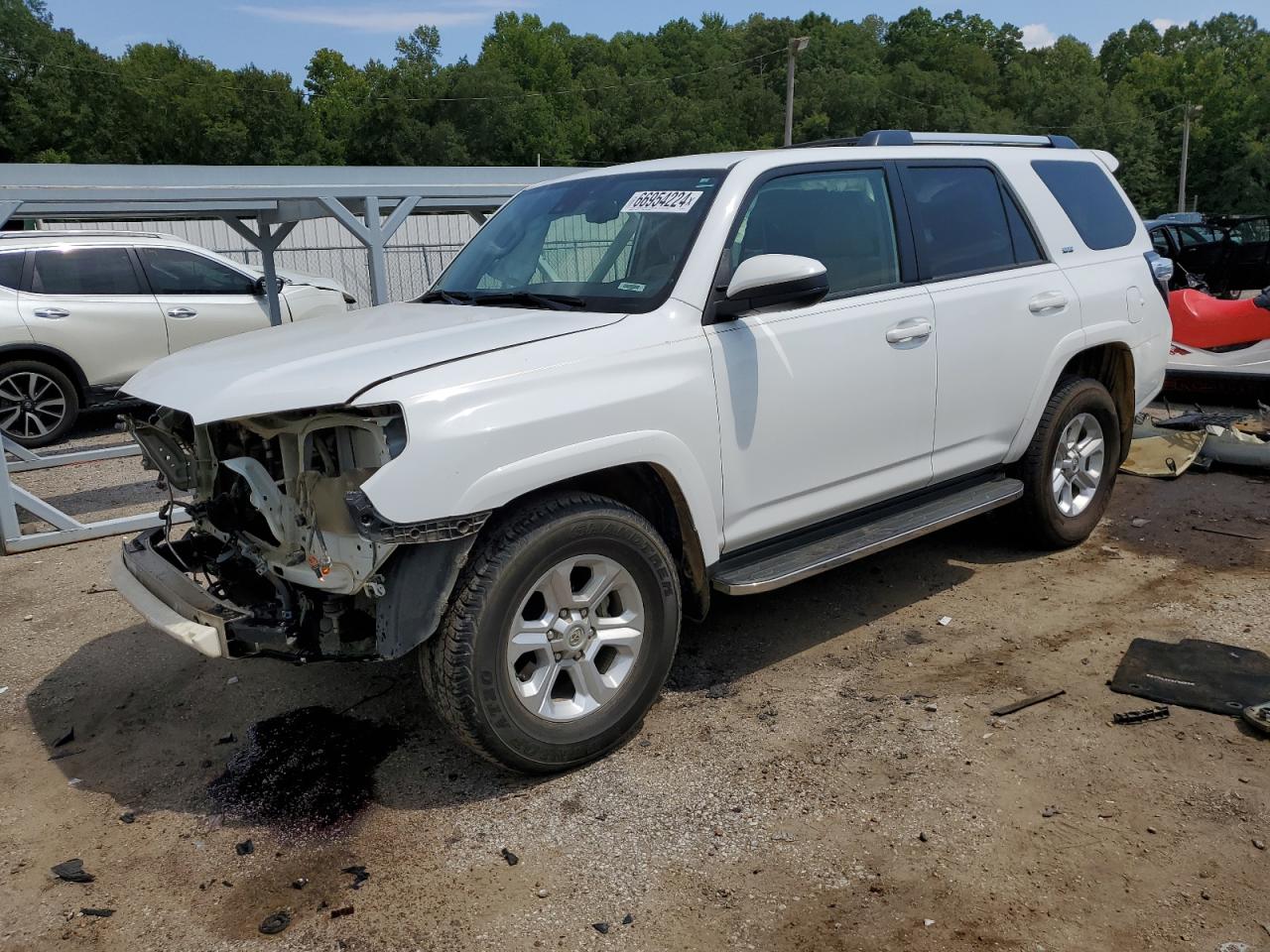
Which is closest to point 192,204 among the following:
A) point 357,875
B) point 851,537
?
point 851,537

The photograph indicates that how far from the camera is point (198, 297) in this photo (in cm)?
1043

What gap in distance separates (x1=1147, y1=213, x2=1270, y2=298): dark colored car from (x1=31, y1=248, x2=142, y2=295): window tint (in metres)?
13.2

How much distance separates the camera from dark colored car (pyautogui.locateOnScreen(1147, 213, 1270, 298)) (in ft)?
48.9

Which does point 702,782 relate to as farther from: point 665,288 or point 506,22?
point 506,22

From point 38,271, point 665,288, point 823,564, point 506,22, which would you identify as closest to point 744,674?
point 823,564

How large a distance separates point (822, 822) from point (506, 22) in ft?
349

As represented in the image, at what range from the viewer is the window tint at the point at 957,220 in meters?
4.58

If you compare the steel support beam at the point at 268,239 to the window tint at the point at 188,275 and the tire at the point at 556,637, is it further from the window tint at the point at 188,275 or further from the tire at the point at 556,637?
the tire at the point at 556,637

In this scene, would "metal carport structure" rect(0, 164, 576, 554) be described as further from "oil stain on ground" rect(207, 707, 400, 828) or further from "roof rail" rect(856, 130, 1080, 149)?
"roof rail" rect(856, 130, 1080, 149)

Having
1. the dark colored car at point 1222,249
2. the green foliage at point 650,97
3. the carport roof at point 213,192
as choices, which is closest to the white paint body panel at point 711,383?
the carport roof at point 213,192

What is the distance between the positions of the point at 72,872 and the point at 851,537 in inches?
116

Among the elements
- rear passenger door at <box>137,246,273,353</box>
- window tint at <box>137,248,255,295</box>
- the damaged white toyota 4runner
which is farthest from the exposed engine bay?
window tint at <box>137,248,255,295</box>

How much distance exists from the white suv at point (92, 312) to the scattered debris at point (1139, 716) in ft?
29.7

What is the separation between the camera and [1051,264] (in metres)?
5.10
